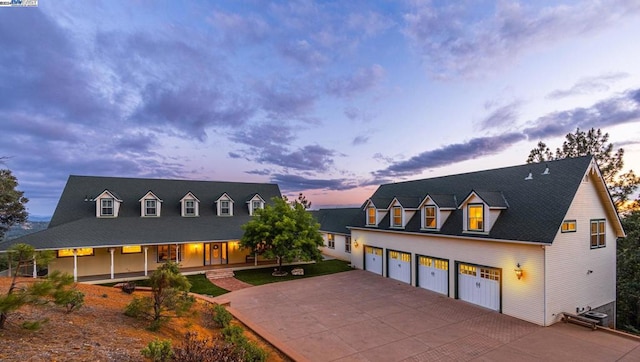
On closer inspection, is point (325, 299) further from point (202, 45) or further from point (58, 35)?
point (58, 35)

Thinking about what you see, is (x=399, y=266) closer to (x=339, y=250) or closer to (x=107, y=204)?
(x=339, y=250)

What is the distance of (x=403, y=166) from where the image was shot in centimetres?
3338

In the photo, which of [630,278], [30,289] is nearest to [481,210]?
[630,278]

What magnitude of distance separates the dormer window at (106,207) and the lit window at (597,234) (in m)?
29.9

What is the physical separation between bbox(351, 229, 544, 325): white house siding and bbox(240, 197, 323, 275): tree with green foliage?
7.59 m

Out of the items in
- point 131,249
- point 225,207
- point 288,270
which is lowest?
point 288,270

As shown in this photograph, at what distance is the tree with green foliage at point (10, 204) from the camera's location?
77.5 ft

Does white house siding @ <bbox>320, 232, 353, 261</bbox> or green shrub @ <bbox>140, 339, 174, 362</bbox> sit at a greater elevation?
green shrub @ <bbox>140, 339, 174, 362</bbox>

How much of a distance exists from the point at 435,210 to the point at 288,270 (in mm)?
11795

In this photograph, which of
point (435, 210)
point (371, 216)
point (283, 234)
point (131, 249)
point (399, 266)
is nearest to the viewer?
point (435, 210)

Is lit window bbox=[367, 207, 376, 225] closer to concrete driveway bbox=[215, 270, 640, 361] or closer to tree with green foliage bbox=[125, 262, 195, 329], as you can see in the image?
concrete driveway bbox=[215, 270, 640, 361]

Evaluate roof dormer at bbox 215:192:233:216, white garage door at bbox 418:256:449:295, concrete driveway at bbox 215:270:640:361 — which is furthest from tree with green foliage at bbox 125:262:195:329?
roof dormer at bbox 215:192:233:216

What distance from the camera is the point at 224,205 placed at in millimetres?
24969

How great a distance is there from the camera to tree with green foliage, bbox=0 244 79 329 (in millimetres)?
4980
